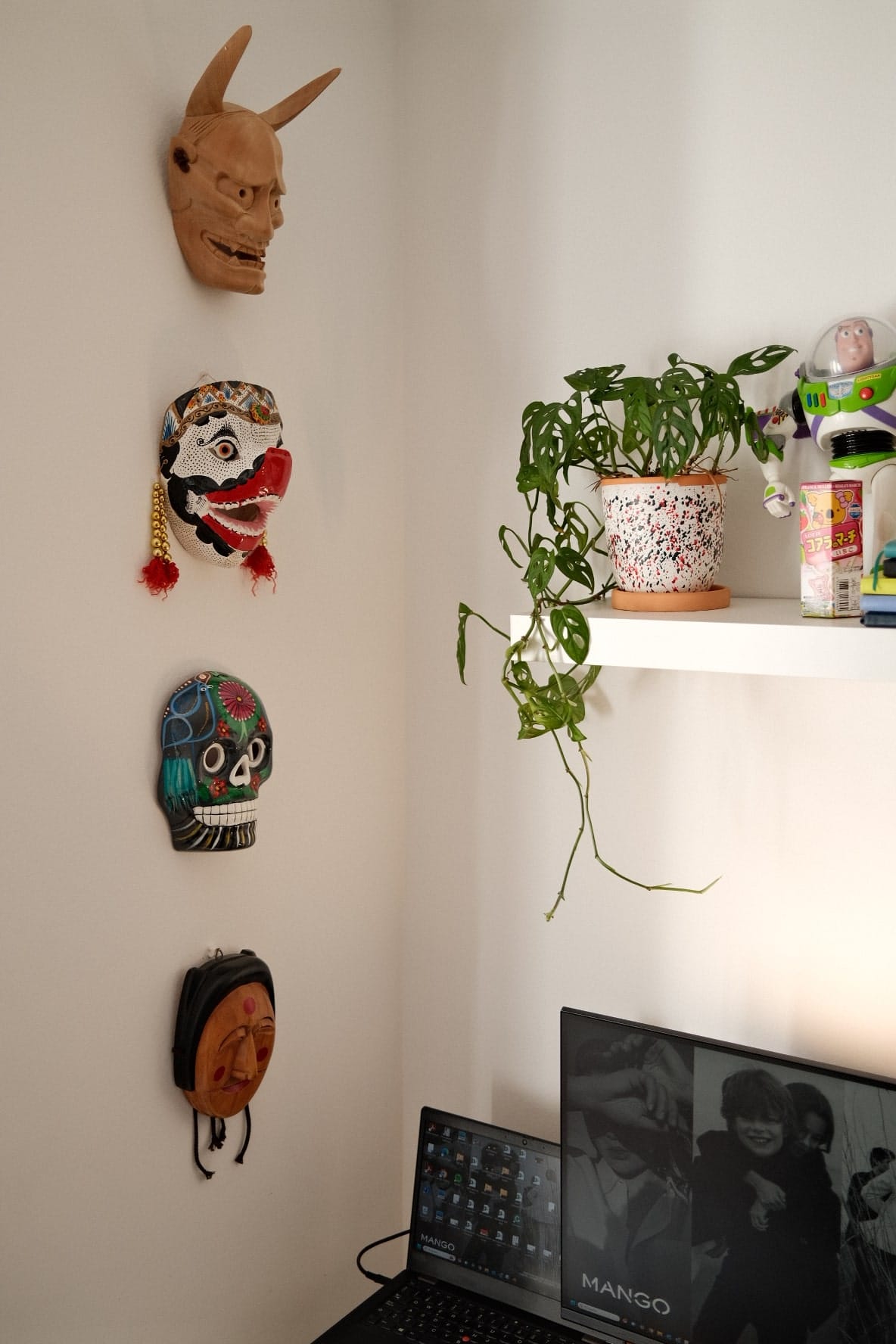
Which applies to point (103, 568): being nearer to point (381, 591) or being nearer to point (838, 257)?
point (381, 591)

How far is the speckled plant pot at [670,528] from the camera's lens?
3.23ft

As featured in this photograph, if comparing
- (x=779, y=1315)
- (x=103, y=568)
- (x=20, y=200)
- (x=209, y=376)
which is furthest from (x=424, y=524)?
(x=779, y=1315)

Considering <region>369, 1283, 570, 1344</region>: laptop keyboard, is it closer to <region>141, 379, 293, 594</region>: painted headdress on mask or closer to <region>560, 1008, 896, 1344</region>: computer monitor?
<region>560, 1008, 896, 1344</region>: computer monitor

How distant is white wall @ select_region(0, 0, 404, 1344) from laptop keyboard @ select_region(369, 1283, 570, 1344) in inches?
6.2

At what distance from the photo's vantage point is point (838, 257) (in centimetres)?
103

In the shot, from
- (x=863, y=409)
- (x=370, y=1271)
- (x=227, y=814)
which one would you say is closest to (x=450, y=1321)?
(x=370, y=1271)

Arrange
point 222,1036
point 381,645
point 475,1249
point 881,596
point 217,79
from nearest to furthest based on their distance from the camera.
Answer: point 881,596
point 217,79
point 222,1036
point 475,1249
point 381,645

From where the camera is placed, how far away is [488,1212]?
1.19 metres

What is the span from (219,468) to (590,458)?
0.37m

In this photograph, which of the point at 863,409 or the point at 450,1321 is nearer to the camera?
the point at 863,409

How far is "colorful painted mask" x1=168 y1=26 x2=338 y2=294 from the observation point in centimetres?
97

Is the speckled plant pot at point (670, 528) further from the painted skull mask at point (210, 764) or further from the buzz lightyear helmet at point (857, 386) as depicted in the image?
the painted skull mask at point (210, 764)

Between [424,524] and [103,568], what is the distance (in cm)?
50

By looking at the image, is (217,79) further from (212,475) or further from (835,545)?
(835,545)
